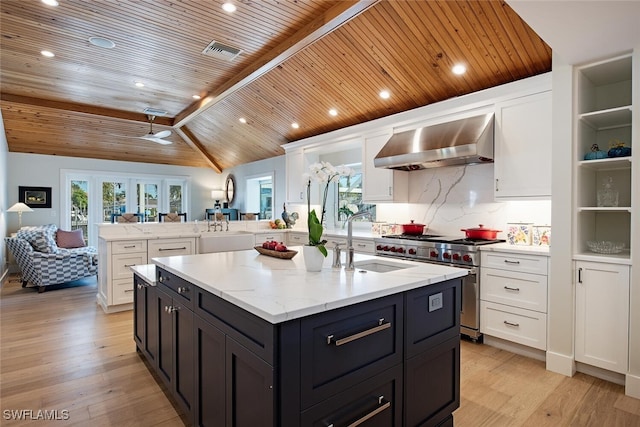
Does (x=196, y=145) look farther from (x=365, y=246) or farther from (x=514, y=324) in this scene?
(x=514, y=324)

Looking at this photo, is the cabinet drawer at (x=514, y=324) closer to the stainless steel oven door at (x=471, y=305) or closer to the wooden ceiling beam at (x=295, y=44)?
the stainless steel oven door at (x=471, y=305)

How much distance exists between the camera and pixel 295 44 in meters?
3.58

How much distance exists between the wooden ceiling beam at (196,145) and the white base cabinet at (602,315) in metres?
7.22

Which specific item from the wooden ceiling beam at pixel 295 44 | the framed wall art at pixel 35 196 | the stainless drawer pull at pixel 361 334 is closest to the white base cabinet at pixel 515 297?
the stainless drawer pull at pixel 361 334

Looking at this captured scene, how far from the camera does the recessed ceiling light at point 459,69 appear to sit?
3.39 meters

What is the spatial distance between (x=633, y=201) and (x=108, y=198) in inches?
363

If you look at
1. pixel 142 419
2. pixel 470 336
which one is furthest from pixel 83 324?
pixel 470 336

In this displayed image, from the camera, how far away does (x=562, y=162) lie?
2682mm

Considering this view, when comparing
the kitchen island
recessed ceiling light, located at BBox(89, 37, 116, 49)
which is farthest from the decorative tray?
recessed ceiling light, located at BBox(89, 37, 116, 49)

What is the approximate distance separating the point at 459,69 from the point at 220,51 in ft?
8.52

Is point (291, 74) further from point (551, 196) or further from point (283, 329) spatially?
point (283, 329)

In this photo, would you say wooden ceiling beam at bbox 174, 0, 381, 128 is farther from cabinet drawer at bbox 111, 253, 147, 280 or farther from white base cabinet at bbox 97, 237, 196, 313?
cabinet drawer at bbox 111, 253, 147, 280

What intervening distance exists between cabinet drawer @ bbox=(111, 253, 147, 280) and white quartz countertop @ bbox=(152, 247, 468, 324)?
2217mm

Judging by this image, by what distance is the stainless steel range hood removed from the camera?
3258 millimetres
